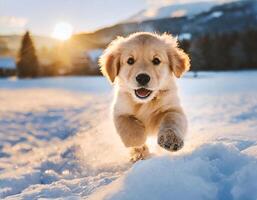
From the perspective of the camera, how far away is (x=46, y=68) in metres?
52.0

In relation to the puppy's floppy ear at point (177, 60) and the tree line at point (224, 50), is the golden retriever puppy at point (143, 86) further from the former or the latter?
the tree line at point (224, 50)

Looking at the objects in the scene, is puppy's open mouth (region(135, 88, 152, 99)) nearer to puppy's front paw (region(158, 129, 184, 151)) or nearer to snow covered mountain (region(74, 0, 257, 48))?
puppy's front paw (region(158, 129, 184, 151))

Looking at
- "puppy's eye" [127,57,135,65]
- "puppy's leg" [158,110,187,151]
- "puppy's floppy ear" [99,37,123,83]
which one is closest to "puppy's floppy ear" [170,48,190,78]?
"puppy's eye" [127,57,135,65]

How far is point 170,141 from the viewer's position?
148 inches

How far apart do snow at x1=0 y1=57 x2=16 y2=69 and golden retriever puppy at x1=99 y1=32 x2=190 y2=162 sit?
184 ft

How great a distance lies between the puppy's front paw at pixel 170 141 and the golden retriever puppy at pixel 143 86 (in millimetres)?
294

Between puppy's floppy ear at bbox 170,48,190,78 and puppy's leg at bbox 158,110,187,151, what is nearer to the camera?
puppy's leg at bbox 158,110,187,151

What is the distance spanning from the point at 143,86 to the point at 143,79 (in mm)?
73

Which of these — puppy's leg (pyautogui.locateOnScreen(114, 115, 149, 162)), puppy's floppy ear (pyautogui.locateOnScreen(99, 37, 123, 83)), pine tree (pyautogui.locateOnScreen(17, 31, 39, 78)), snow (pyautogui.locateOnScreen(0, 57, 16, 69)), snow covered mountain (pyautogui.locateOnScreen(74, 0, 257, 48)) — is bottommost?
snow (pyautogui.locateOnScreen(0, 57, 16, 69))

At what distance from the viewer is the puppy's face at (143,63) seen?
4.57 metres

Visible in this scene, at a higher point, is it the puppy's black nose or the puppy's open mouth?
the puppy's black nose

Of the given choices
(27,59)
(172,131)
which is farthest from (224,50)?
(172,131)

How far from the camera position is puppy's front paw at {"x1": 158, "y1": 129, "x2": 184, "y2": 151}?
376 centimetres

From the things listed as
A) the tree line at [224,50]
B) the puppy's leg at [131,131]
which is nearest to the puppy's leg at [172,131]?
the puppy's leg at [131,131]
